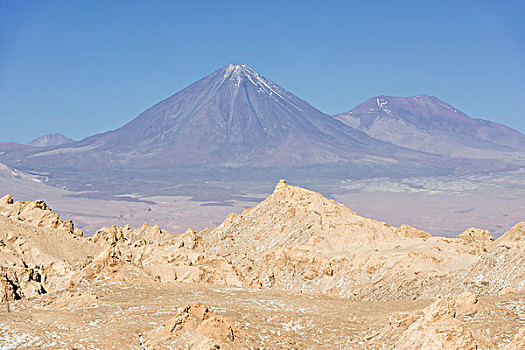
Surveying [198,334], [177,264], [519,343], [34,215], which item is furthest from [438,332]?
[34,215]

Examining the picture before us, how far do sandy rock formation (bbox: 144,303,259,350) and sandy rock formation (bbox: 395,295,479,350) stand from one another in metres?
4.43

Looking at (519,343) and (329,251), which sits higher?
(519,343)

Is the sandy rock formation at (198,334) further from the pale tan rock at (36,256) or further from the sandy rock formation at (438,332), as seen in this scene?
the pale tan rock at (36,256)

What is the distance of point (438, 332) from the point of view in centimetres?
2066

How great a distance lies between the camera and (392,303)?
97.3 ft

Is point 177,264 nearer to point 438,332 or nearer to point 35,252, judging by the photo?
point 35,252

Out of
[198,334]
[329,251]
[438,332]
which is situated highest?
[438,332]

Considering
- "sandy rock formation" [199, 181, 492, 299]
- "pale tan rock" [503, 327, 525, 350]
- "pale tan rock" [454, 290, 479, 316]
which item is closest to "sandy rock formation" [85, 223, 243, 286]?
"sandy rock formation" [199, 181, 492, 299]

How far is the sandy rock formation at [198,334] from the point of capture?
67.4ft

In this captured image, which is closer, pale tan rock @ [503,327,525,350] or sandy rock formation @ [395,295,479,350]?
pale tan rock @ [503,327,525,350]

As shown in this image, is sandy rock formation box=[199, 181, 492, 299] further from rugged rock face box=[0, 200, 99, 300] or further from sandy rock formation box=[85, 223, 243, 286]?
rugged rock face box=[0, 200, 99, 300]

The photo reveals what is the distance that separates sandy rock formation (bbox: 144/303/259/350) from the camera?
20.5 metres

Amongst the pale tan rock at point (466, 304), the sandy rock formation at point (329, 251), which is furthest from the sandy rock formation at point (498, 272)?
the pale tan rock at point (466, 304)

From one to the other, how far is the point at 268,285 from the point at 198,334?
31090mm
